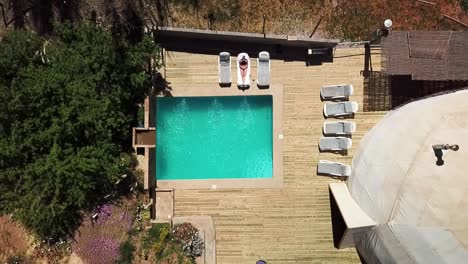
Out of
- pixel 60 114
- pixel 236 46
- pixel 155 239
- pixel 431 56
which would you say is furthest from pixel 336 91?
pixel 60 114

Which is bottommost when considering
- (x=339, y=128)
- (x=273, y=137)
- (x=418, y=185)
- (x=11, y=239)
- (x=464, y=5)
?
(x=11, y=239)

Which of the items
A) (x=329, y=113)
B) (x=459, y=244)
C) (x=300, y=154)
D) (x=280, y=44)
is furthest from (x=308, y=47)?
(x=459, y=244)

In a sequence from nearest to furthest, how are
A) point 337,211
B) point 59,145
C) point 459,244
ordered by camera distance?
1. point 459,244
2. point 59,145
3. point 337,211

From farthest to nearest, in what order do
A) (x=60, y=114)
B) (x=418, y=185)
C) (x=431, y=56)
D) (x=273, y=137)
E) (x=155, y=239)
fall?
(x=273, y=137)
(x=155, y=239)
(x=431, y=56)
(x=60, y=114)
(x=418, y=185)

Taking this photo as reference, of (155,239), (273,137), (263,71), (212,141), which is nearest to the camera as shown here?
(155,239)

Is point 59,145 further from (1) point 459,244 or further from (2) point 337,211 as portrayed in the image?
(1) point 459,244

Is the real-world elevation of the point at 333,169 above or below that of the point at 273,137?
below

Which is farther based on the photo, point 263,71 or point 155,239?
point 263,71

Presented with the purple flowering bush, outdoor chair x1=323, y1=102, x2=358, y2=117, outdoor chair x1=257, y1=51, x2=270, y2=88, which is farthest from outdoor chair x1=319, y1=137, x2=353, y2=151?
the purple flowering bush

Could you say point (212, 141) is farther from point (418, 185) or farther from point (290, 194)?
point (418, 185)
